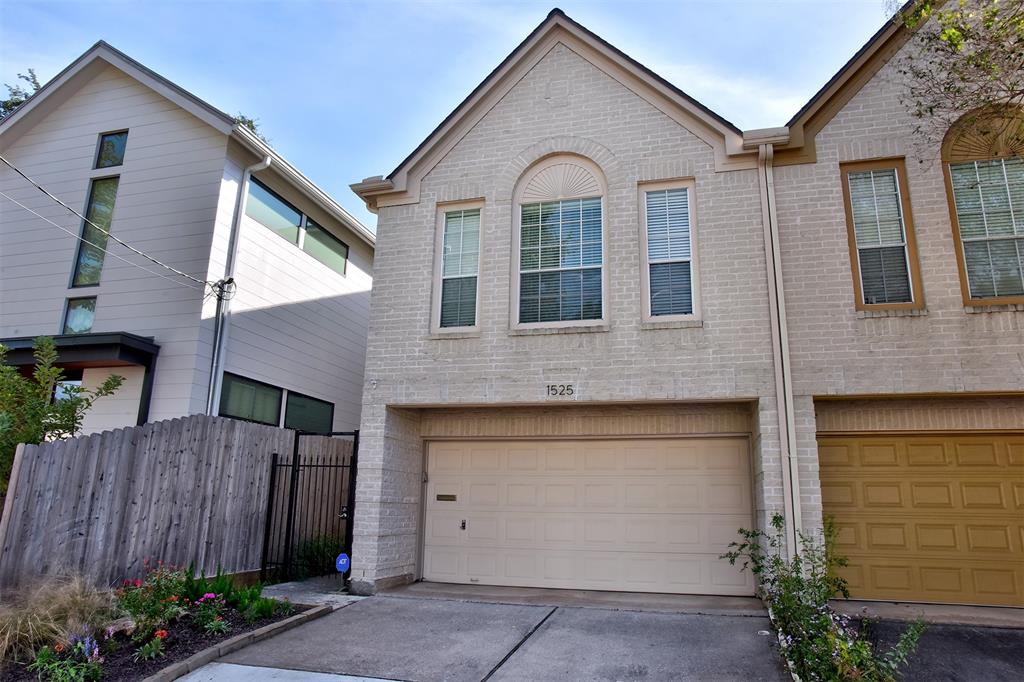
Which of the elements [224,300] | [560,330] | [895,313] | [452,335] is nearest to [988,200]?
[895,313]

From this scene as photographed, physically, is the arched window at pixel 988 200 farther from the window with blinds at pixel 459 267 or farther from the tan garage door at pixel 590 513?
the window with blinds at pixel 459 267

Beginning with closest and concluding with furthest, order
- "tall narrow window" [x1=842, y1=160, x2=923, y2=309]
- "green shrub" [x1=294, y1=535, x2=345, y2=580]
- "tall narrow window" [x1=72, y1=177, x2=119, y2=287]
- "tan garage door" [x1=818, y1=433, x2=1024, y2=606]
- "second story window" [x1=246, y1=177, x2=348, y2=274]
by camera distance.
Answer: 1. "tan garage door" [x1=818, y1=433, x2=1024, y2=606]
2. "tall narrow window" [x1=842, y1=160, x2=923, y2=309]
3. "green shrub" [x1=294, y1=535, x2=345, y2=580]
4. "tall narrow window" [x1=72, y1=177, x2=119, y2=287]
5. "second story window" [x1=246, y1=177, x2=348, y2=274]

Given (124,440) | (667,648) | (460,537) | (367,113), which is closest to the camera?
(667,648)

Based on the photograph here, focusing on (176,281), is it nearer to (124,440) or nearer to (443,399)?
(124,440)

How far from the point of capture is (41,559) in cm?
685

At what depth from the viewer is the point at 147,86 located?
39.4 ft

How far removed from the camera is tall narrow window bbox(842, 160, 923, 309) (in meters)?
8.06

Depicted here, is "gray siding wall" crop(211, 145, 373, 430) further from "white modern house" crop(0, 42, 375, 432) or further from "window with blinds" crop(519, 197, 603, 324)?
"window with blinds" crop(519, 197, 603, 324)

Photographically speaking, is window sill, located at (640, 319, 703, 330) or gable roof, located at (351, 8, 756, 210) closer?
window sill, located at (640, 319, 703, 330)

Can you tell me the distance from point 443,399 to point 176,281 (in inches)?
209

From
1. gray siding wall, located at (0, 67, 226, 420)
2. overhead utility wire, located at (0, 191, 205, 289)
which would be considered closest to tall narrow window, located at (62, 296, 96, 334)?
gray siding wall, located at (0, 67, 226, 420)

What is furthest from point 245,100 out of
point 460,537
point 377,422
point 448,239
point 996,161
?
point 996,161

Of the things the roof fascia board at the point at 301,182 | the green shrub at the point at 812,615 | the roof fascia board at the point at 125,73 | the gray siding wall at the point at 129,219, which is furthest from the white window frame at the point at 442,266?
the green shrub at the point at 812,615

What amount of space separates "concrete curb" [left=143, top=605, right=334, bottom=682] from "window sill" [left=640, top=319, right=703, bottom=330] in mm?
5342
